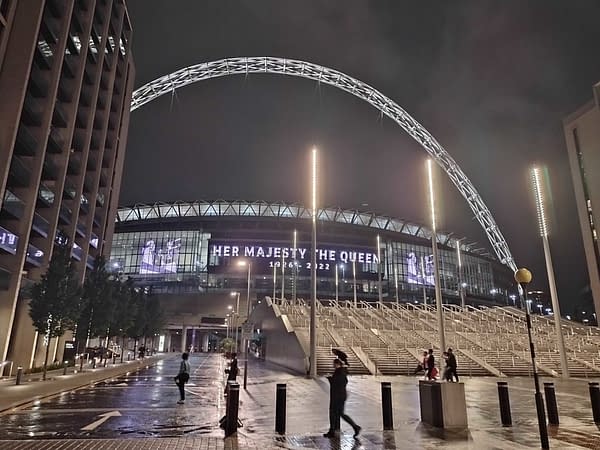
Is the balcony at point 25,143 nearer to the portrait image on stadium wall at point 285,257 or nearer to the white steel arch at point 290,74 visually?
the white steel arch at point 290,74

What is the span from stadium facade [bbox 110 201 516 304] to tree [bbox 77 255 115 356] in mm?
51759

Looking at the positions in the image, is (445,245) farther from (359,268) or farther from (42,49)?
(42,49)

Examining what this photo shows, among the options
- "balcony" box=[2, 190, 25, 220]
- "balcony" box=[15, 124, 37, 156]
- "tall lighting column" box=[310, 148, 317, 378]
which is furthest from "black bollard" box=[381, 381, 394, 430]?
"balcony" box=[15, 124, 37, 156]

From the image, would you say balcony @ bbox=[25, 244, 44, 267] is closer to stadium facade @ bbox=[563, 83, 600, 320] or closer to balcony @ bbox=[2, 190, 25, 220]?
balcony @ bbox=[2, 190, 25, 220]

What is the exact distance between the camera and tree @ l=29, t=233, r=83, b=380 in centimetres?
2966

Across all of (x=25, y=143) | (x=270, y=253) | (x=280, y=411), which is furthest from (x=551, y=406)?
(x=270, y=253)

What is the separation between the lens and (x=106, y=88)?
189 feet

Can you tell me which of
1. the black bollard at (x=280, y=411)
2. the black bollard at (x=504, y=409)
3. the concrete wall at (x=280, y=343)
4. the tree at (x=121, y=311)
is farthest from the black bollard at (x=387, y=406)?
the tree at (x=121, y=311)

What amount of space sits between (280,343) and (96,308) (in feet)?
55.1

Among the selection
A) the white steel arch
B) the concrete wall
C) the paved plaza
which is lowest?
the paved plaza

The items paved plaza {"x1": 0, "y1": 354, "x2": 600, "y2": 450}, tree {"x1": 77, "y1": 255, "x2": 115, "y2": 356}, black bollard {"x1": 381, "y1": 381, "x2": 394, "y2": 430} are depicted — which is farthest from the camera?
tree {"x1": 77, "y1": 255, "x2": 115, "y2": 356}

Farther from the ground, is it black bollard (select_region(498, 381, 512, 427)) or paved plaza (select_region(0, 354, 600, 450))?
black bollard (select_region(498, 381, 512, 427))

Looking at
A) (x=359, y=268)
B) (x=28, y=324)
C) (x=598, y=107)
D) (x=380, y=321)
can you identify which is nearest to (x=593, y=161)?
(x=598, y=107)

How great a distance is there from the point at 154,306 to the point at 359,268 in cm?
5064
